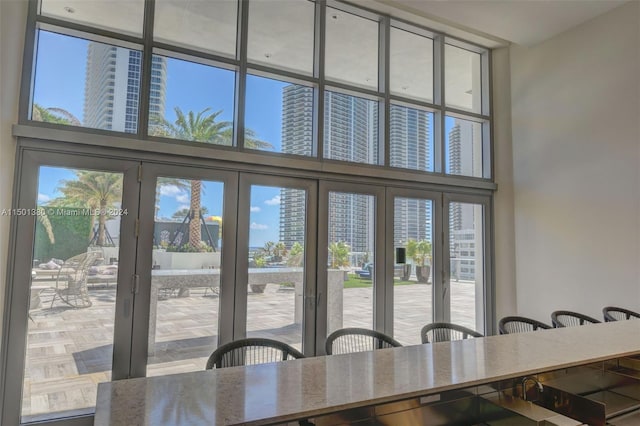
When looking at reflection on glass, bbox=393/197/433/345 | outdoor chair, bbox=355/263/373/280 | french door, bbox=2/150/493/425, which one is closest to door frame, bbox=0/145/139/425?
french door, bbox=2/150/493/425

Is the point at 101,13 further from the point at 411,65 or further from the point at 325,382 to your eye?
the point at 325,382

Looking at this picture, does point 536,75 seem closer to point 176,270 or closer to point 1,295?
point 176,270

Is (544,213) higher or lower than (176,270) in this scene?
higher

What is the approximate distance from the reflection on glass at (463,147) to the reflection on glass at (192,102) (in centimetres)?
289

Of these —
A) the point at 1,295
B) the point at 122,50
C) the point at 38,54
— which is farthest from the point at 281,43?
the point at 1,295

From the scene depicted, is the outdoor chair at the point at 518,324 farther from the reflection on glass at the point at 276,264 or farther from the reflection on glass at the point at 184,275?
the reflection on glass at the point at 184,275

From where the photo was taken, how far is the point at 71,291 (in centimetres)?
320

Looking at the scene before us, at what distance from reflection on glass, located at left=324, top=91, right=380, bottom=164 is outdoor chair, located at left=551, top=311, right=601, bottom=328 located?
94.4 inches

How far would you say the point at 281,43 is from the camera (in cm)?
428

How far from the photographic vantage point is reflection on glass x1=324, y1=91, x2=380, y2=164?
175 inches

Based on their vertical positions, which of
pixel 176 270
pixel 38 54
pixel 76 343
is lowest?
pixel 76 343

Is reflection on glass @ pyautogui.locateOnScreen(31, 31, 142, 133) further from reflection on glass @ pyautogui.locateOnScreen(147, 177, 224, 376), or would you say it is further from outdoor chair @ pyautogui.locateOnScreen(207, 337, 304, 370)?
outdoor chair @ pyautogui.locateOnScreen(207, 337, 304, 370)

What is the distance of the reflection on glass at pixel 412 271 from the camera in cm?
469

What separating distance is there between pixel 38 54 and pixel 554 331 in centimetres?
436
